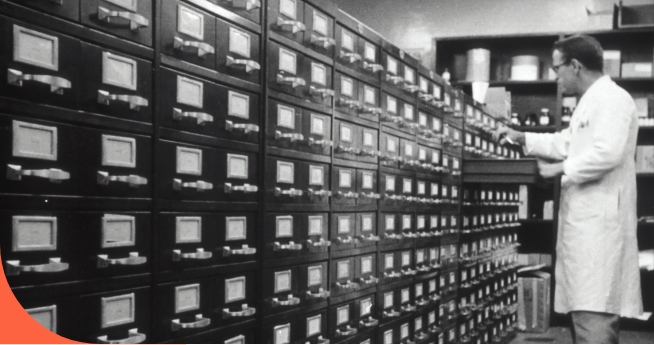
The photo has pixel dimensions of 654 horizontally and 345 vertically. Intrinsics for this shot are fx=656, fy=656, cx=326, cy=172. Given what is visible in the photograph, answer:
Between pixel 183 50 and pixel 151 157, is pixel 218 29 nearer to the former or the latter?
pixel 183 50

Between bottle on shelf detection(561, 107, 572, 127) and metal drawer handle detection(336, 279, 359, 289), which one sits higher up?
bottle on shelf detection(561, 107, 572, 127)

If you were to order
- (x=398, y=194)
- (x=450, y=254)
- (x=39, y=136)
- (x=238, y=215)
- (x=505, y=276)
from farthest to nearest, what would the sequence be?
(x=505, y=276) < (x=450, y=254) < (x=398, y=194) < (x=238, y=215) < (x=39, y=136)

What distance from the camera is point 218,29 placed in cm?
200

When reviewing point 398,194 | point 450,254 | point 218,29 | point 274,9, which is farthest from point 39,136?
point 450,254

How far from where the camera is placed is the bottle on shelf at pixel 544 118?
6.30 metres

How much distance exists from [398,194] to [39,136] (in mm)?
2276

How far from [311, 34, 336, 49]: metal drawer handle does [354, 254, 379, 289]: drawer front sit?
0.97 metres

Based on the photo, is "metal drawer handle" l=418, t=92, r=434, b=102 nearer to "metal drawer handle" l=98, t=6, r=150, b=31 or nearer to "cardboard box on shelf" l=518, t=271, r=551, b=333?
"metal drawer handle" l=98, t=6, r=150, b=31

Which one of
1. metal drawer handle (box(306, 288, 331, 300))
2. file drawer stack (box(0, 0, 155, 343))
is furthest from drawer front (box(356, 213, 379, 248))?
file drawer stack (box(0, 0, 155, 343))

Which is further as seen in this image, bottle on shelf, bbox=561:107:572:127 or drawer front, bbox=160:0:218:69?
bottle on shelf, bbox=561:107:572:127

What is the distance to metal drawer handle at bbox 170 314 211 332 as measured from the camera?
182 cm

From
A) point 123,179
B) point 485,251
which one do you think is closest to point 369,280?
point 123,179

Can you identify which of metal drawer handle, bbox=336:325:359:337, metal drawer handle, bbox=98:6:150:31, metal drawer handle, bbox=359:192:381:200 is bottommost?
Result: metal drawer handle, bbox=336:325:359:337

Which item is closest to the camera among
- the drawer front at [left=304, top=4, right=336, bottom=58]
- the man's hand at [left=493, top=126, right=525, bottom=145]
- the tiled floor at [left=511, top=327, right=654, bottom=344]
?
the drawer front at [left=304, top=4, right=336, bottom=58]
